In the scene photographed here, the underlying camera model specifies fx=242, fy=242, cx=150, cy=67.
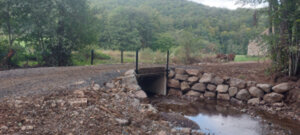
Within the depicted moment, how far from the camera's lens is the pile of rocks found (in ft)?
29.4

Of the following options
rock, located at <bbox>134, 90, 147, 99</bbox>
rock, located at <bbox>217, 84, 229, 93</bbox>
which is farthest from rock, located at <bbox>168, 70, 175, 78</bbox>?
rock, located at <bbox>134, 90, 147, 99</bbox>

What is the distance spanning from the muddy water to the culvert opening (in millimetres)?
1410

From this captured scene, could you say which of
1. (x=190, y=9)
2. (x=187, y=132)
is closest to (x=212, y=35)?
(x=190, y=9)

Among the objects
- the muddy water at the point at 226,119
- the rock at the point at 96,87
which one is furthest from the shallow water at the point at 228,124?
the rock at the point at 96,87

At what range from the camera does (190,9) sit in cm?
7912

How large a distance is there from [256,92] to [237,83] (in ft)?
2.85

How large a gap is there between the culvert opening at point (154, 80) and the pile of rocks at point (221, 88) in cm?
32

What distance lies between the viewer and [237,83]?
998cm

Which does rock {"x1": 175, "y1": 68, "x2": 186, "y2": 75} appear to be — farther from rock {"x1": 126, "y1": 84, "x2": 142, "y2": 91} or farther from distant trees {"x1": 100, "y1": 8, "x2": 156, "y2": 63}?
distant trees {"x1": 100, "y1": 8, "x2": 156, "y2": 63}

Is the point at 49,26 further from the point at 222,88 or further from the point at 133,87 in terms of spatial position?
the point at 222,88

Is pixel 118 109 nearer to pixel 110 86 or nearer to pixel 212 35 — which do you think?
pixel 110 86

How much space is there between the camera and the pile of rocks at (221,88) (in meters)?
8.96

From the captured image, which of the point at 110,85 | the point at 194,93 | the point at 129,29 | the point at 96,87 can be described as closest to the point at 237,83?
the point at 194,93

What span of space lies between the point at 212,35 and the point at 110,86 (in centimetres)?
4504
